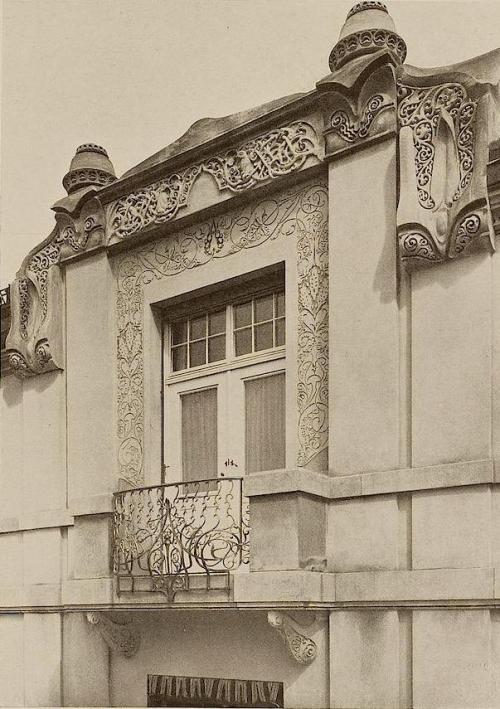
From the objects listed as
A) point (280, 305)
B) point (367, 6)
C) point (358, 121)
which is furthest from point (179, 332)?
point (367, 6)

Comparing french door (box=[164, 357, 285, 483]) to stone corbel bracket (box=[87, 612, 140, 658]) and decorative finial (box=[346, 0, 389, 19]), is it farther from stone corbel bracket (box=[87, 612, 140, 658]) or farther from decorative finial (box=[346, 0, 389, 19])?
decorative finial (box=[346, 0, 389, 19])

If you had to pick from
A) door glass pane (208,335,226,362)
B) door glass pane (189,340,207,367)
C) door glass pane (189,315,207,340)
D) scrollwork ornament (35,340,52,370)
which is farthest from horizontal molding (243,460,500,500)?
scrollwork ornament (35,340,52,370)

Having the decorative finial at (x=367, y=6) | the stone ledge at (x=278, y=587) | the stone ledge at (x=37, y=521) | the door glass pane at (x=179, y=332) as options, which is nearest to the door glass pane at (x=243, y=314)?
the door glass pane at (x=179, y=332)

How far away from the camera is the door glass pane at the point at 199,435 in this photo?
9.29 m

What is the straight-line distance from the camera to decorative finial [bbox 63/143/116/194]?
10.8m

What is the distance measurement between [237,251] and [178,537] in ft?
9.97

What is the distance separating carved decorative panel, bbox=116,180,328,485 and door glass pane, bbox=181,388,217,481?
1.71ft

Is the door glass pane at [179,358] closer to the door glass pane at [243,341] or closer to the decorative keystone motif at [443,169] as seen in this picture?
the door glass pane at [243,341]

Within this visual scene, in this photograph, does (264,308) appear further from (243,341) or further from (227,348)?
(227,348)

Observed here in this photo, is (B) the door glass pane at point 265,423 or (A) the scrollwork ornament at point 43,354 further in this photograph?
(A) the scrollwork ornament at point 43,354

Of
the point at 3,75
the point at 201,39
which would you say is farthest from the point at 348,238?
the point at 3,75

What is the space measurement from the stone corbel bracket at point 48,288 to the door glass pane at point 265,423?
2.80 meters

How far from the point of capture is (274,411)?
8797mm

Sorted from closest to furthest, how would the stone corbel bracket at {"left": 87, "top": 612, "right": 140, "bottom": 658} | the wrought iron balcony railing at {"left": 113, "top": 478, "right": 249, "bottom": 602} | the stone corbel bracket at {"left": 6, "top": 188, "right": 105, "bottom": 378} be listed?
the wrought iron balcony railing at {"left": 113, "top": 478, "right": 249, "bottom": 602} < the stone corbel bracket at {"left": 87, "top": 612, "right": 140, "bottom": 658} < the stone corbel bracket at {"left": 6, "top": 188, "right": 105, "bottom": 378}
